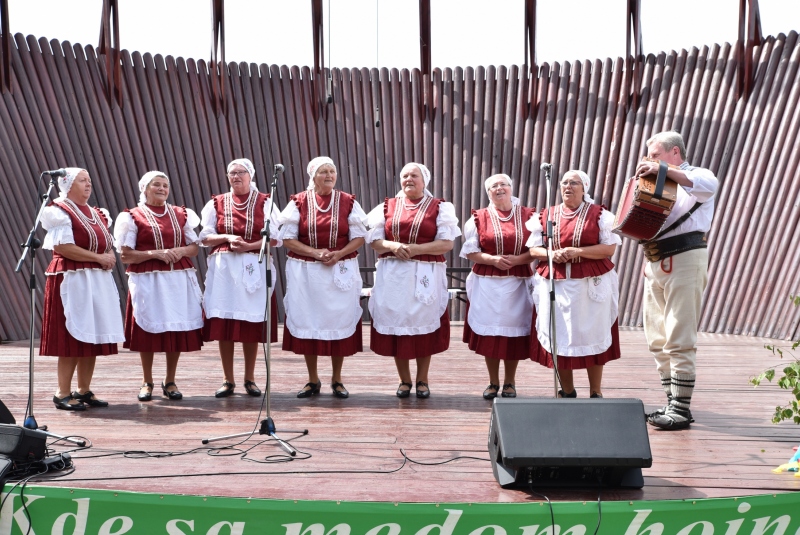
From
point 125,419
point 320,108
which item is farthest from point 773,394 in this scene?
point 320,108

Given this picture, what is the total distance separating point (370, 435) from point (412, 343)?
3.37 ft

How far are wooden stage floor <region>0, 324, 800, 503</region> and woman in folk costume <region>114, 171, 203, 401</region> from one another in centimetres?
34

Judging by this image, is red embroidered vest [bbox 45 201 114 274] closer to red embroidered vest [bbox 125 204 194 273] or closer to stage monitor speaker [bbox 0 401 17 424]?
red embroidered vest [bbox 125 204 194 273]

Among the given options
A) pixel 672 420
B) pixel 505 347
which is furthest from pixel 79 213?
pixel 672 420

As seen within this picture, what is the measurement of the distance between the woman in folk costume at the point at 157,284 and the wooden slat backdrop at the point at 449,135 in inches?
138

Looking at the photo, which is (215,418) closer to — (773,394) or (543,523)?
(543,523)

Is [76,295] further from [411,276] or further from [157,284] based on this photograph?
[411,276]

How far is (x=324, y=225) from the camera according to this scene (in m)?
5.20

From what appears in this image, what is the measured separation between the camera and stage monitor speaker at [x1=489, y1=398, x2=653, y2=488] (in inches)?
124

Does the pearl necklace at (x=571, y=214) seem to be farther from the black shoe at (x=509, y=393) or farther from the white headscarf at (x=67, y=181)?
the white headscarf at (x=67, y=181)

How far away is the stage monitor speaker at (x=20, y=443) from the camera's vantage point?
10.9 ft

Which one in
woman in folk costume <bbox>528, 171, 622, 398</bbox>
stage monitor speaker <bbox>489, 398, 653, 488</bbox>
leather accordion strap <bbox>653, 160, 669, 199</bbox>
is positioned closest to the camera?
stage monitor speaker <bbox>489, 398, 653, 488</bbox>

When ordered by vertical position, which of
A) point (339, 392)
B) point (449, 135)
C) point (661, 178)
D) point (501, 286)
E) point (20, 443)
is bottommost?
point (339, 392)

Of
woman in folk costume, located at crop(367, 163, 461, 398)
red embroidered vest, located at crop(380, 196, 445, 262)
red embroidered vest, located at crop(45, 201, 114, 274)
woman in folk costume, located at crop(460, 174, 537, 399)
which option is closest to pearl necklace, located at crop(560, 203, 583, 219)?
woman in folk costume, located at crop(460, 174, 537, 399)
